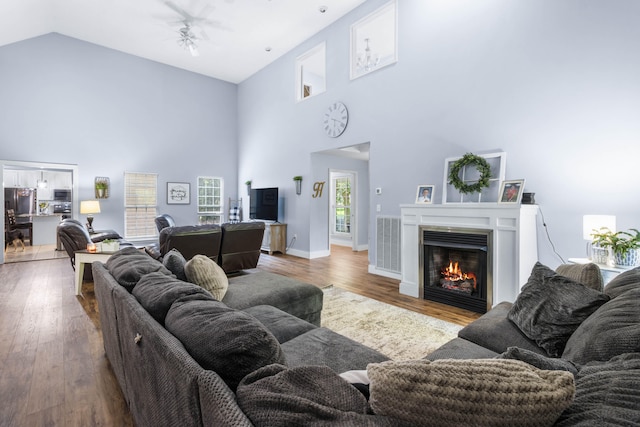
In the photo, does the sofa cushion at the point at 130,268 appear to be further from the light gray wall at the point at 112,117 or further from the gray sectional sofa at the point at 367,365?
the light gray wall at the point at 112,117

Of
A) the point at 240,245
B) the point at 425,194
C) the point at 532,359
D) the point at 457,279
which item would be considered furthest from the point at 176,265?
the point at 425,194

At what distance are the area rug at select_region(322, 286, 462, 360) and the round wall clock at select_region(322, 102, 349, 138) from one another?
344 cm

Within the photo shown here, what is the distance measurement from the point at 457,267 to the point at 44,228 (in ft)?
32.4

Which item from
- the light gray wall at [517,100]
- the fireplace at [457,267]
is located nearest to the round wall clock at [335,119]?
the light gray wall at [517,100]

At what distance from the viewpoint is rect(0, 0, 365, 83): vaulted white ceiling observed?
18.0 ft

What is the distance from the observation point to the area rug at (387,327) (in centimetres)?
259

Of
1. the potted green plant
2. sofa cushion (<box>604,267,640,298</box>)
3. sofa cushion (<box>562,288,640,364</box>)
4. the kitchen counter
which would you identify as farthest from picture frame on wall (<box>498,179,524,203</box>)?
the kitchen counter

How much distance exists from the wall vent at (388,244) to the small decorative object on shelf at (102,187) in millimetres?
6450

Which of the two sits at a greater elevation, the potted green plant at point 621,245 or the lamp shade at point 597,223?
the lamp shade at point 597,223

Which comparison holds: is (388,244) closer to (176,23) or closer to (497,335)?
(497,335)

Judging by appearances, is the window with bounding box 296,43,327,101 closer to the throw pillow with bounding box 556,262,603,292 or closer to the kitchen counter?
the throw pillow with bounding box 556,262,603,292

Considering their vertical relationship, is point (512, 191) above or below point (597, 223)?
above

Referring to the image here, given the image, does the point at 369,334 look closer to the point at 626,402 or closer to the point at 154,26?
the point at 626,402

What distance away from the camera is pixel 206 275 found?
2.23 metres
